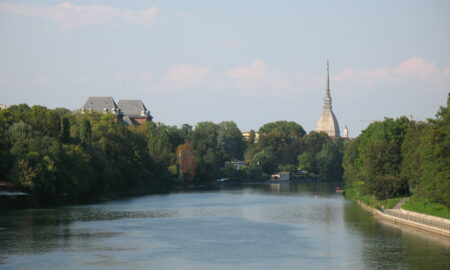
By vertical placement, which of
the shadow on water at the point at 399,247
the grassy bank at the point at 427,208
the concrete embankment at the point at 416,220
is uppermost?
the grassy bank at the point at 427,208

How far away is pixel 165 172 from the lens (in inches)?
4323

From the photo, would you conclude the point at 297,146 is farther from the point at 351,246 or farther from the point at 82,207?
the point at 351,246

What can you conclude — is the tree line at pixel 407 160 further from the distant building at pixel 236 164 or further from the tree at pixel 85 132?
the distant building at pixel 236 164

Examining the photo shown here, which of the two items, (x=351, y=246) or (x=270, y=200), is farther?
(x=270, y=200)

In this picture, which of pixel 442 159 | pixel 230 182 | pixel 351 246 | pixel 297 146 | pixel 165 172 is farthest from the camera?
pixel 297 146

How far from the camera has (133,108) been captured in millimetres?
155250

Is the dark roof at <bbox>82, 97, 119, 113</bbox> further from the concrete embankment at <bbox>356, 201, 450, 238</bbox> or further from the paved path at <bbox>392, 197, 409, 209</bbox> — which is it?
the concrete embankment at <bbox>356, 201, 450, 238</bbox>

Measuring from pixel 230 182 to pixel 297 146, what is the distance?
3450 cm

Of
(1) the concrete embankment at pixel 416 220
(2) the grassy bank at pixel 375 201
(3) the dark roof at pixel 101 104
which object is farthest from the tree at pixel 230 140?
(1) the concrete embankment at pixel 416 220

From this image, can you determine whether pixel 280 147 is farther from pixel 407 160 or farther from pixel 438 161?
pixel 438 161

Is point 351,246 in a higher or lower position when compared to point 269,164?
lower

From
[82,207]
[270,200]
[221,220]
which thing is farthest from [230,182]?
[221,220]

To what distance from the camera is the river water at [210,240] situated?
38750 millimetres

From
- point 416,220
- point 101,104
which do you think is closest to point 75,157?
point 416,220
